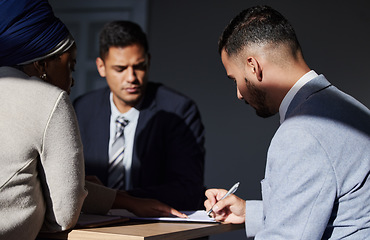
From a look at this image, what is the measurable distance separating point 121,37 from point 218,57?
155 centimetres

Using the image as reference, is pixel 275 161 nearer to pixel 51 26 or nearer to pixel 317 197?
pixel 317 197

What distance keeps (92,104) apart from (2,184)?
1.72 meters

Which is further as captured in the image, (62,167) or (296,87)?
(296,87)

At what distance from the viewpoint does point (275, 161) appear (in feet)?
4.60

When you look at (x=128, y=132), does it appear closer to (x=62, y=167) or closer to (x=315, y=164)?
(x=62, y=167)

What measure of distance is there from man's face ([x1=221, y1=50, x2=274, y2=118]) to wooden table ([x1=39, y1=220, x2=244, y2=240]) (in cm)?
44

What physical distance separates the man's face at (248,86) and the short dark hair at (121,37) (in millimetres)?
1363

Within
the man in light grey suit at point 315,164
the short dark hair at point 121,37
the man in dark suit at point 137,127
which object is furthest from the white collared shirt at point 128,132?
the man in light grey suit at point 315,164

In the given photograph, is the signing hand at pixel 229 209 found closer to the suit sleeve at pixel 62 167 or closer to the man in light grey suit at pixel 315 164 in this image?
the man in light grey suit at pixel 315 164

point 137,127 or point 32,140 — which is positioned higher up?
point 32,140

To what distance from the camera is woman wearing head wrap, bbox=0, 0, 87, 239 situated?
57.6 inches

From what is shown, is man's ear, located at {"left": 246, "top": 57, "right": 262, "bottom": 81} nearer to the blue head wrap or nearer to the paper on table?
the paper on table

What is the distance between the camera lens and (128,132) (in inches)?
118

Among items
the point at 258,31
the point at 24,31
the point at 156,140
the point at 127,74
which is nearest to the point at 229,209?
the point at 258,31
